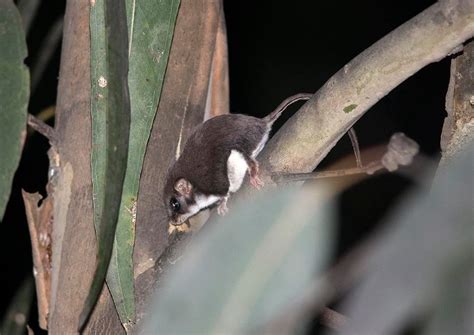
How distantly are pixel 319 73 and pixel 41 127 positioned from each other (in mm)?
2720

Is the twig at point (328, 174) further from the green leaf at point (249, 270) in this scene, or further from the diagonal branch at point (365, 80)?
the green leaf at point (249, 270)

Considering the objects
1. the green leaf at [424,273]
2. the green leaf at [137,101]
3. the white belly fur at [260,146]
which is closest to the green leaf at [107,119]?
the green leaf at [137,101]

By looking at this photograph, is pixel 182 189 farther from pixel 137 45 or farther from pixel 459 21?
pixel 459 21

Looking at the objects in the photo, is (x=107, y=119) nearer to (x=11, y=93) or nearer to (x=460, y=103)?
(x=11, y=93)

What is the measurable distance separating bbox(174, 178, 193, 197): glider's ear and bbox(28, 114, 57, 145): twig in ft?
3.30

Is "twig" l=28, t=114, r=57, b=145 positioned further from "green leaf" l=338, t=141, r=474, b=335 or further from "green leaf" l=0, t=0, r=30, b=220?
"green leaf" l=338, t=141, r=474, b=335

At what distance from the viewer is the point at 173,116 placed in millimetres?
2158

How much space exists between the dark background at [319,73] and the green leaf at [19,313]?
1.51 metres

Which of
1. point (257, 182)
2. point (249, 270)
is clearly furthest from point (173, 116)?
point (249, 270)

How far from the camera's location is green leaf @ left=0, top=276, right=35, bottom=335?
2445 millimetres

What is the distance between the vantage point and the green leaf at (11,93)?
1.54m

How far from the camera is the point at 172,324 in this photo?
766 mm

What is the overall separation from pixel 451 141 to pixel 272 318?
1.01 metres

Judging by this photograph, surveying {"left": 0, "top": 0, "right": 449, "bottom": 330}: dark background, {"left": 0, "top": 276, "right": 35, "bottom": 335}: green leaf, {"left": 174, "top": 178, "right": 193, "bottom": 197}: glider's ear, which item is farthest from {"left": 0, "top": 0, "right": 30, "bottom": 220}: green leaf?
{"left": 0, "top": 0, "right": 449, "bottom": 330}: dark background
